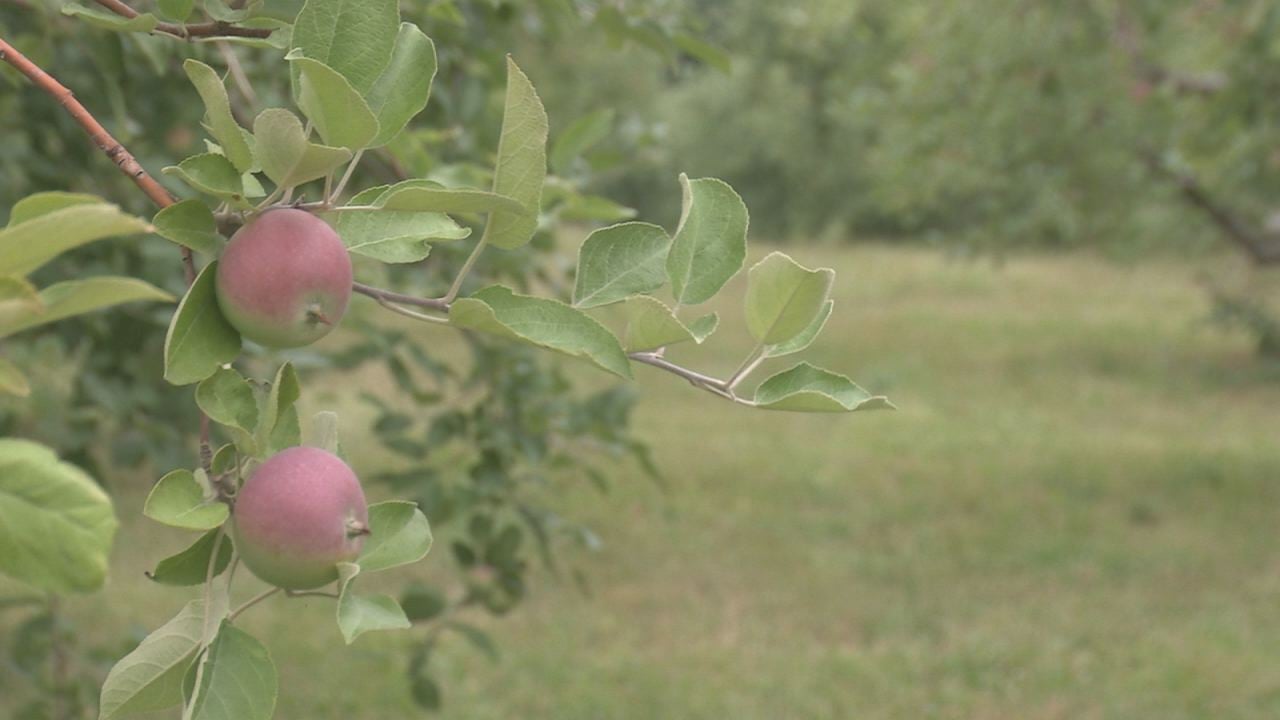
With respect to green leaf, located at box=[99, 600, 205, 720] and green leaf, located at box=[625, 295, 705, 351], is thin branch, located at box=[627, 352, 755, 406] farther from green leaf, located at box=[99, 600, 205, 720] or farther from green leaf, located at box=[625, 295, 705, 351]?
green leaf, located at box=[99, 600, 205, 720]

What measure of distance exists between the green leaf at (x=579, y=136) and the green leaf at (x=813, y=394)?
1095 millimetres

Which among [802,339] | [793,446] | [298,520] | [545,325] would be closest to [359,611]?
[298,520]

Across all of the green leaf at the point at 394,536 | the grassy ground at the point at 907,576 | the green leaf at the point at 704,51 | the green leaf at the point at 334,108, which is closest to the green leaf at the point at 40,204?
the green leaf at the point at 334,108

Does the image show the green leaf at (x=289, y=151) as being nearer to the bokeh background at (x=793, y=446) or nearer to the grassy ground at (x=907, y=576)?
the bokeh background at (x=793, y=446)

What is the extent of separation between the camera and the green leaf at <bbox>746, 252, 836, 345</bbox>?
26.3 inches

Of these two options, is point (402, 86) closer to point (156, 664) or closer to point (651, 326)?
point (651, 326)

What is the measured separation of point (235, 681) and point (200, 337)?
0.15m

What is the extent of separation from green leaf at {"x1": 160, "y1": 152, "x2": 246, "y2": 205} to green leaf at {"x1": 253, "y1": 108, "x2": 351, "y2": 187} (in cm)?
2

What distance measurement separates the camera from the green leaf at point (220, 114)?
0.60 metres

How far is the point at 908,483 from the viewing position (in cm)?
646

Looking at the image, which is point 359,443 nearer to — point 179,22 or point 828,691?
point 828,691

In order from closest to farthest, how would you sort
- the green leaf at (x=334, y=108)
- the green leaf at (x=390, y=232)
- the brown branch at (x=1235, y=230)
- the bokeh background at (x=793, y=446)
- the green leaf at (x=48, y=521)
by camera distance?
the green leaf at (x=48, y=521) < the green leaf at (x=334, y=108) < the green leaf at (x=390, y=232) < the bokeh background at (x=793, y=446) < the brown branch at (x=1235, y=230)

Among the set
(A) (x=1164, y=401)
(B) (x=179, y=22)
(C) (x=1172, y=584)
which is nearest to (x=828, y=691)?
(C) (x=1172, y=584)

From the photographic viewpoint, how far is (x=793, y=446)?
720 centimetres
